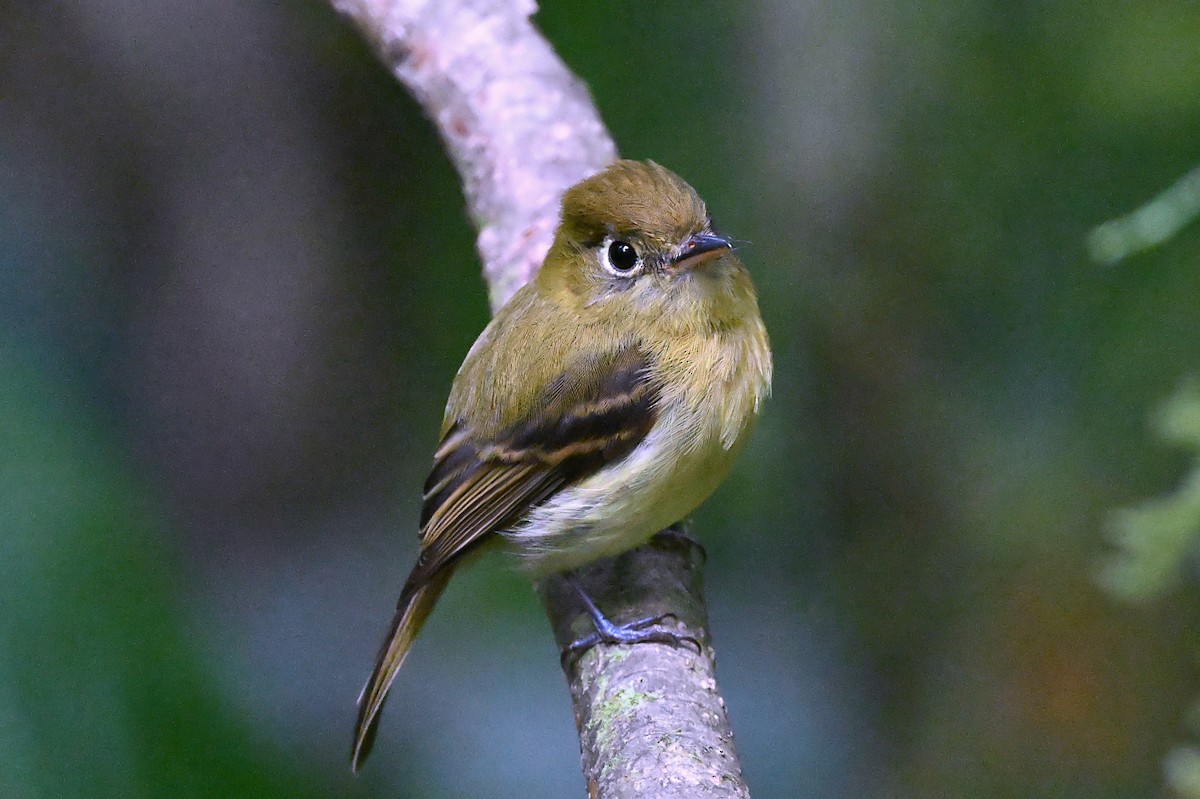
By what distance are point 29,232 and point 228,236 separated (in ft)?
2.09

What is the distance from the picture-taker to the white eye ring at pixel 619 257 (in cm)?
239

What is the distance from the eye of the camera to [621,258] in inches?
94.6

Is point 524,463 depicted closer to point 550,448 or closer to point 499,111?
point 550,448

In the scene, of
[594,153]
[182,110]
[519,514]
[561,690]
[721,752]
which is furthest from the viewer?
[182,110]

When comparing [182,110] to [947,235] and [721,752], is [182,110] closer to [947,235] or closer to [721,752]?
[947,235]

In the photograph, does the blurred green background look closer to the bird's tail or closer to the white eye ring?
the bird's tail

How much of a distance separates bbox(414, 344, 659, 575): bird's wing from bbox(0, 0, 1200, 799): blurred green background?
2.34 feet

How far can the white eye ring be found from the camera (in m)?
2.39

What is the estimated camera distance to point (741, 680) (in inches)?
121

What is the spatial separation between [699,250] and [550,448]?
46cm

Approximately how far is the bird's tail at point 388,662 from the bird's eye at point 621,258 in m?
0.66

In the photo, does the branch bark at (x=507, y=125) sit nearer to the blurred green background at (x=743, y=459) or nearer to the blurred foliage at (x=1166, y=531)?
the blurred green background at (x=743, y=459)

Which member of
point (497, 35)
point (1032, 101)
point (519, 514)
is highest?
point (1032, 101)

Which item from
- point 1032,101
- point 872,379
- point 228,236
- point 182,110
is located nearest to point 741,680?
point 872,379
